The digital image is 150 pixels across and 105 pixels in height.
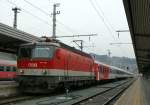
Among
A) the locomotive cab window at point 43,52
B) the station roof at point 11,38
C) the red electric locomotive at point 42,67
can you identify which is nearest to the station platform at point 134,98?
the red electric locomotive at point 42,67

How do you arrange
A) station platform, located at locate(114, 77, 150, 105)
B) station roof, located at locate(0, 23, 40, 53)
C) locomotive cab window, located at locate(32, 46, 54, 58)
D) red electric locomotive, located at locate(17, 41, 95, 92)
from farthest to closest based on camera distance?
station roof, located at locate(0, 23, 40, 53) → locomotive cab window, located at locate(32, 46, 54, 58) → red electric locomotive, located at locate(17, 41, 95, 92) → station platform, located at locate(114, 77, 150, 105)

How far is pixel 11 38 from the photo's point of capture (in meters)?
25.5

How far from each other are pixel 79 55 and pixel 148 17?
814 centimetres

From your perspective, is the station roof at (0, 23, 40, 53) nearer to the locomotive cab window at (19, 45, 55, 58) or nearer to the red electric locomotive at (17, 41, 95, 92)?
the locomotive cab window at (19, 45, 55, 58)

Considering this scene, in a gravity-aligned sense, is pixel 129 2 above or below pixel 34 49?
above

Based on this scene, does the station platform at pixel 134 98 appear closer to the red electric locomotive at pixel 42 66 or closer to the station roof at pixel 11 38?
the red electric locomotive at pixel 42 66

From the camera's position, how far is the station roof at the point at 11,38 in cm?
2427

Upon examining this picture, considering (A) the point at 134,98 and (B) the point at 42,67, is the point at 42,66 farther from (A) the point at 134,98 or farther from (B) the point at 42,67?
(A) the point at 134,98

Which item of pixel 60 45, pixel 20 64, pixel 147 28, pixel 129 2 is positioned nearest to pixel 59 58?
pixel 60 45

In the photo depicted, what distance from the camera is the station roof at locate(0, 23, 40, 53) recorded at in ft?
79.6

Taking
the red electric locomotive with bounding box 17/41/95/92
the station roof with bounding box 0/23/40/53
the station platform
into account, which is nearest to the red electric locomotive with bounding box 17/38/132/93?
the red electric locomotive with bounding box 17/41/95/92

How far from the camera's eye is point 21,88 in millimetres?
20844

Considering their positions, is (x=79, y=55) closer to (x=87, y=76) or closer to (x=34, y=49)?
(x=87, y=76)

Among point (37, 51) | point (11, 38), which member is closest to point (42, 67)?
point (37, 51)
